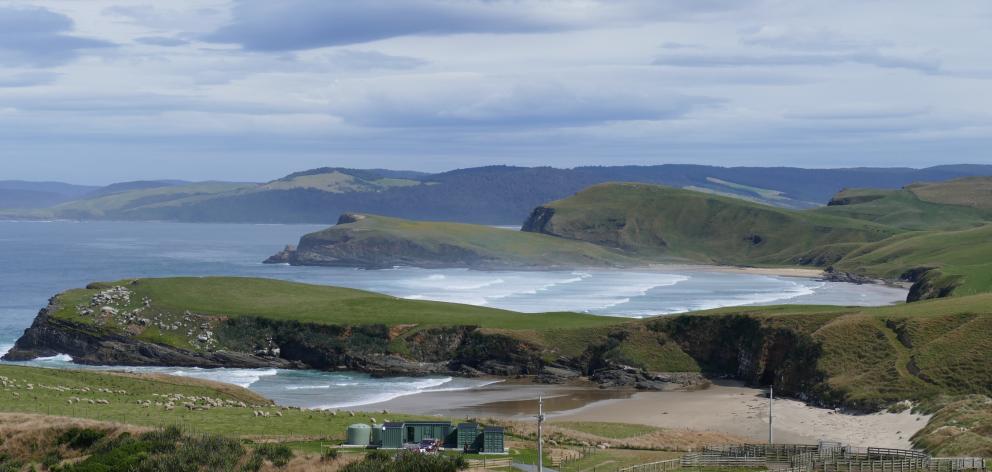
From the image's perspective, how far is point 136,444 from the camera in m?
43.1

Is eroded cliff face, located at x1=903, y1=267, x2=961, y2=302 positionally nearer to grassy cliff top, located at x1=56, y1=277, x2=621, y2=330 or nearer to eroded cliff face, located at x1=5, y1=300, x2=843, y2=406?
eroded cliff face, located at x1=5, y1=300, x2=843, y2=406

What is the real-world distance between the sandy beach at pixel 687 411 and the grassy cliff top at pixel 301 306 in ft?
53.6

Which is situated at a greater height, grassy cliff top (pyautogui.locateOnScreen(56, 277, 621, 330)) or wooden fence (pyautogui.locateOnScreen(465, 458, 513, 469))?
grassy cliff top (pyautogui.locateOnScreen(56, 277, 621, 330))

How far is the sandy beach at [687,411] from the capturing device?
63.3 metres

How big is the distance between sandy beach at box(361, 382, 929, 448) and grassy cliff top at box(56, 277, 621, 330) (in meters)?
16.3

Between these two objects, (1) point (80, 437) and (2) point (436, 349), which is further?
(2) point (436, 349)

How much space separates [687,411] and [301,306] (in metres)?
44.8

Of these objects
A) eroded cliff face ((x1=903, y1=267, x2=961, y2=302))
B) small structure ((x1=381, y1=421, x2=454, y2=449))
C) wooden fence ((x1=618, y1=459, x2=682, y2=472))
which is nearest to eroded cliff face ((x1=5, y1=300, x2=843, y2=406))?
small structure ((x1=381, y1=421, x2=454, y2=449))

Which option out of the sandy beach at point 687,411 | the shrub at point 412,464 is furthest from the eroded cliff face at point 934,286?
the shrub at point 412,464

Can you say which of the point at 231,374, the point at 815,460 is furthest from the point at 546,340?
the point at 815,460

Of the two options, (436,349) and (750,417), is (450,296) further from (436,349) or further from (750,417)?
(750,417)

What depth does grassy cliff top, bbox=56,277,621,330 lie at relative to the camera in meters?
99.1

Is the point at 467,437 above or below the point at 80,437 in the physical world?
below

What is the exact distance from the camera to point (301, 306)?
106750 millimetres
